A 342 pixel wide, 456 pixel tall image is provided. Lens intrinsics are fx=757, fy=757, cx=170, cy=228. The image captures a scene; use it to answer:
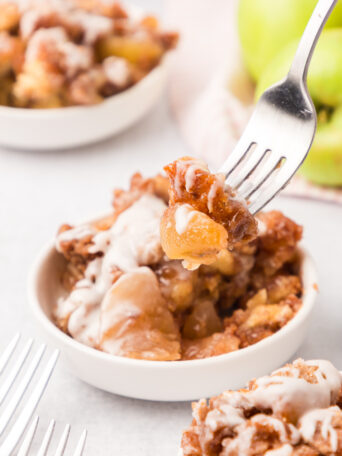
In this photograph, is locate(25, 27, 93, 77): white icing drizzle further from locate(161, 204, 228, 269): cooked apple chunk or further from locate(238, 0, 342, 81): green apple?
locate(161, 204, 228, 269): cooked apple chunk

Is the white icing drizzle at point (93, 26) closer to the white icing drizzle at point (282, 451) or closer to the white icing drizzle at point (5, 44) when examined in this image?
the white icing drizzle at point (5, 44)

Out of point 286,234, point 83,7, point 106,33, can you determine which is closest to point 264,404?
point 286,234

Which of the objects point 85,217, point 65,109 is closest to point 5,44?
point 65,109

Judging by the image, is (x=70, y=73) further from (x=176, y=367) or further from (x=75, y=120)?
(x=176, y=367)

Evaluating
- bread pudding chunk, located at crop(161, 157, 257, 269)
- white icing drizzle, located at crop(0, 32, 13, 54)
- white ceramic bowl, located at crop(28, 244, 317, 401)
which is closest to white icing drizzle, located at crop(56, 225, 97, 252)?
white ceramic bowl, located at crop(28, 244, 317, 401)

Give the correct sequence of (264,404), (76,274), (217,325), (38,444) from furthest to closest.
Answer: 1. (76,274)
2. (217,325)
3. (38,444)
4. (264,404)

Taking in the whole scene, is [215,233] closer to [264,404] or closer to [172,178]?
[172,178]

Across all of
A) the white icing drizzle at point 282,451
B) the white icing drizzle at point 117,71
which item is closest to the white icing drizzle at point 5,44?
the white icing drizzle at point 117,71
